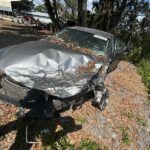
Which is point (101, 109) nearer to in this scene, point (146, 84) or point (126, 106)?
point (126, 106)

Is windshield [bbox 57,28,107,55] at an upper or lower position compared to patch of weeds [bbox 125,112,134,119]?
upper

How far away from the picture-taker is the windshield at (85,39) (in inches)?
281

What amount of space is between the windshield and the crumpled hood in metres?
1.22

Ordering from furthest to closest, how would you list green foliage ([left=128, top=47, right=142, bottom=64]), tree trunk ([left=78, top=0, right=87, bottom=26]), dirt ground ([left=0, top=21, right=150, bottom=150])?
tree trunk ([left=78, top=0, right=87, bottom=26]), green foliage ([left=128, top=47, right=142, bottom=64]), dirt ground ([left=0, top=21, right=150, bottom=150])

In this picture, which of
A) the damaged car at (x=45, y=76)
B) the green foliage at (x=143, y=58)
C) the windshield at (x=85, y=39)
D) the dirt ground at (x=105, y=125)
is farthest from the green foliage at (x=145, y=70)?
the damaged car at (x=45, y=76)

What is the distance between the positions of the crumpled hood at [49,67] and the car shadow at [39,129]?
38.8 inches

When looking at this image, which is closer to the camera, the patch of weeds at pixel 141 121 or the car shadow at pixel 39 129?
the car shadow at pixel 39 129

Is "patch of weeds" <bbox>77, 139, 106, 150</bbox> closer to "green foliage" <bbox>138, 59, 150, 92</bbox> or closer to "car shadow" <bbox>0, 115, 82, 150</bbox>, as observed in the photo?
"car shadow" <bbox>0, 115, 82, 150</bbox>

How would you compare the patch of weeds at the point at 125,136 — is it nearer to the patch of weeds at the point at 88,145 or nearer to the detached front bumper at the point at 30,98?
the patch of weeds at the point at 88,145

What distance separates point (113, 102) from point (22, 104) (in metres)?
3.40

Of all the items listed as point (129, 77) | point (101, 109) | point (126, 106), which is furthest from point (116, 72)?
point (101, 109)

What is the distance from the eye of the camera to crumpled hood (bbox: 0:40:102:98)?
4785 millimetres

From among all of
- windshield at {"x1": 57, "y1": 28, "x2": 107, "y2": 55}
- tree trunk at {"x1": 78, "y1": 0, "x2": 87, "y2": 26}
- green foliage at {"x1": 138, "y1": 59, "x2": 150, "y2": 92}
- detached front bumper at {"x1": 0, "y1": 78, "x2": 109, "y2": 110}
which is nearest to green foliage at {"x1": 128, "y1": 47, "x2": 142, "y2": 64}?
green foliage at {"x1": 138, "y1": 59, "x2": 150, "y2": 92}

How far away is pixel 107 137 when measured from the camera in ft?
19.4
